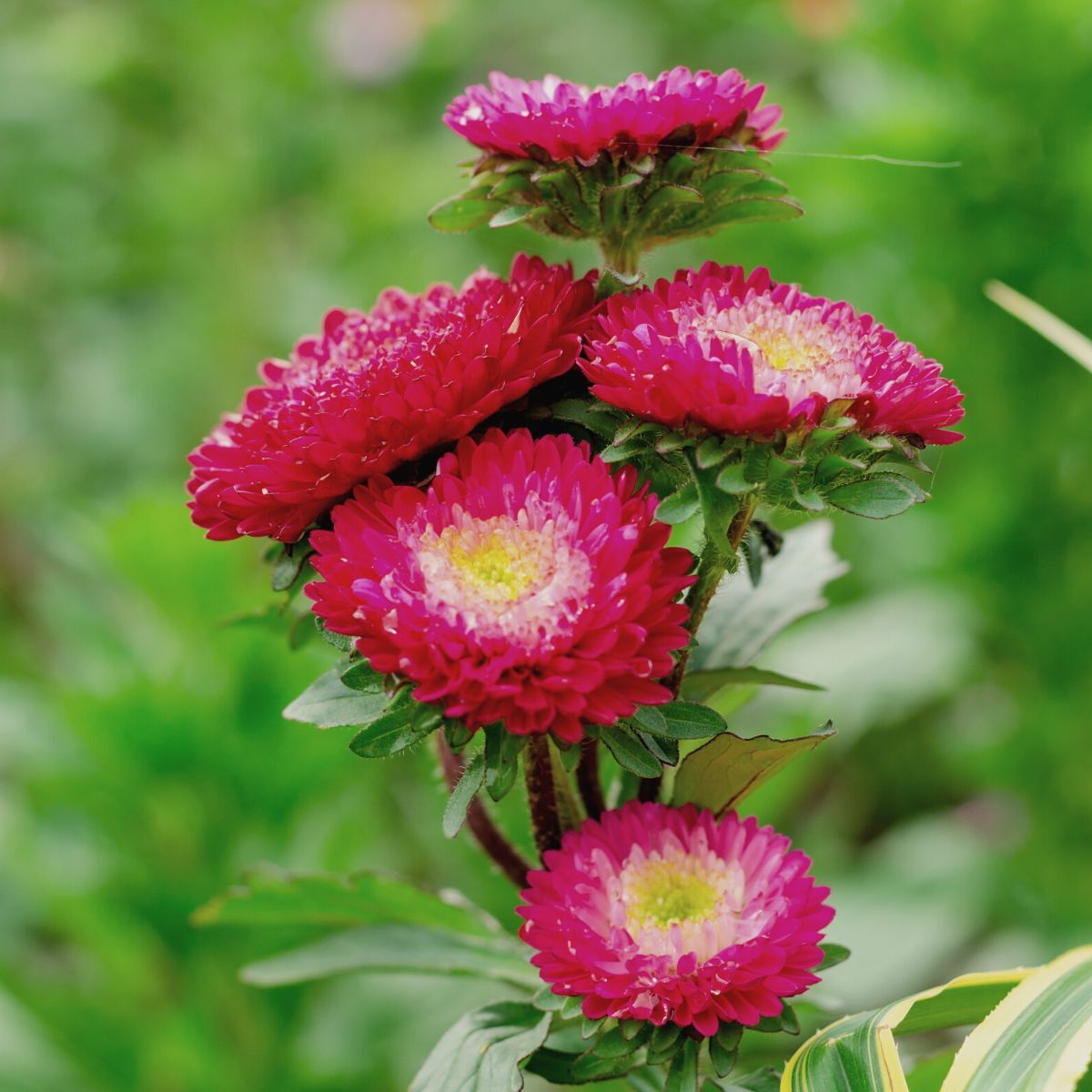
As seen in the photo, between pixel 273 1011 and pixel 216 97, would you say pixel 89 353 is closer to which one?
pixel 216 97

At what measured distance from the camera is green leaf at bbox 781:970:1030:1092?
1.66ft

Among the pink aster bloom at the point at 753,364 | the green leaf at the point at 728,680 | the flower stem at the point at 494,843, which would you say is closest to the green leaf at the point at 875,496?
the pink aster bloom at the point at 753,364

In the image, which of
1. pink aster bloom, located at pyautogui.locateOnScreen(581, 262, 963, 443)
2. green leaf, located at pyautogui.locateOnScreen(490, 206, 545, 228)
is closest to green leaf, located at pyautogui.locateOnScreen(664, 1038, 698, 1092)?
pink aster bloom, located at pyautogui.locateOnScreen(581, 262, 963, 443)

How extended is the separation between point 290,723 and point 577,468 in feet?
2.50

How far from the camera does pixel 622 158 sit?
20.7 inches

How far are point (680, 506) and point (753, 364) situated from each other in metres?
0.06

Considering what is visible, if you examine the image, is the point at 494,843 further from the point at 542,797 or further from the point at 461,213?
the point at 461,213

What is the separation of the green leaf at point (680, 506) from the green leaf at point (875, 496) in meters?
0.05

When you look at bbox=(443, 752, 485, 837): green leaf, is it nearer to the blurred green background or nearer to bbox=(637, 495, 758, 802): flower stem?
bbox=(637, 495, 758, 802): flower stem

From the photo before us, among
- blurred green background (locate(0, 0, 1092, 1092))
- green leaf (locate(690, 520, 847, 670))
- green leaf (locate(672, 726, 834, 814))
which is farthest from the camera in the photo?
blurred green background (locate(0, 0, 1092, 1092))

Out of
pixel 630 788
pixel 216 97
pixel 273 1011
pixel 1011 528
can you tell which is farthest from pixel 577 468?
pixel 216 97

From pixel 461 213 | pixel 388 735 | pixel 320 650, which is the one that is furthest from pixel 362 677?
pixel 320 650

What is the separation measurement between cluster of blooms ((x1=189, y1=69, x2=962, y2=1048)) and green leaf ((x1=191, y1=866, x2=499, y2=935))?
0.15 meters

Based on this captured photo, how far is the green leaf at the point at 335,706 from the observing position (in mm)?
482
